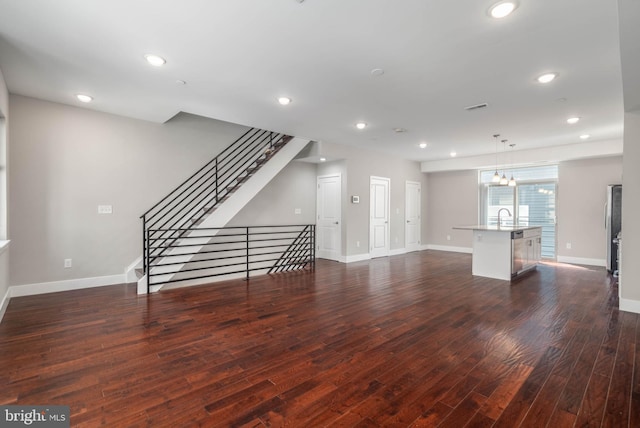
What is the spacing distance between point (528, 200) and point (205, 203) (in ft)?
26.4

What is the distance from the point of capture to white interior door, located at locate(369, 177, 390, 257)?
8.07 metres

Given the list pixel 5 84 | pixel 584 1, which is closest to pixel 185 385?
pixel 584 1

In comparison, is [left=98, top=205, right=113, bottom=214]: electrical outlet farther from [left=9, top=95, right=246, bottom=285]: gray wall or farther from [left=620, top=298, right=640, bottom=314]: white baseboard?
[left=620, top=298, right=640, bottom=314]: white baseboard

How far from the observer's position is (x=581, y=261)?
7172 mm

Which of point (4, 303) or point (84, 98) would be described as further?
point (84, 98)

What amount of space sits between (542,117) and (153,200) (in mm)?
6717

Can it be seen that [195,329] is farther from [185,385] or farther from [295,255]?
[295,255]

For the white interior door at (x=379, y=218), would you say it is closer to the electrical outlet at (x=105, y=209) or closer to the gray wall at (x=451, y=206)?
the gray wall at (x=451, y=206)

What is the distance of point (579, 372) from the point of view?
2.39 m

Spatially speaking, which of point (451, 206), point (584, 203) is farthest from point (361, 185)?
point (584, 203)

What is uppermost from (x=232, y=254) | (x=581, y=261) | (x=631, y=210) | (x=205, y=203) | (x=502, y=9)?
(x=502, y=9)

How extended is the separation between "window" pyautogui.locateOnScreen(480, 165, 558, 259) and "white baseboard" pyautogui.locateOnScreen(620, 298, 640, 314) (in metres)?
4.27

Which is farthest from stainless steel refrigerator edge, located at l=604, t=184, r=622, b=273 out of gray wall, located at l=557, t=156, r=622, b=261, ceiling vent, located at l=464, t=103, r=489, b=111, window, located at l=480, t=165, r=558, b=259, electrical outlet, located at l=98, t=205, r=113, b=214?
electrical outlet, located at l=98, t=205, r=113, b=214

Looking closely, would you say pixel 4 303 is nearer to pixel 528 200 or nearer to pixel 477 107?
pixel 477 107
